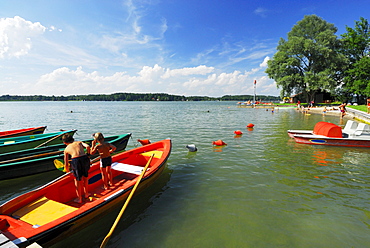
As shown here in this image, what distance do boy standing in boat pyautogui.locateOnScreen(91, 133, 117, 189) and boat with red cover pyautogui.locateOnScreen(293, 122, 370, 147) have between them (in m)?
13.0

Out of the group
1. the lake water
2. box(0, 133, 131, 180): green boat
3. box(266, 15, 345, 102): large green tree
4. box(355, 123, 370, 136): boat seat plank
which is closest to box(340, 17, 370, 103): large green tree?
box(266, 15, 345, 102): large green tree

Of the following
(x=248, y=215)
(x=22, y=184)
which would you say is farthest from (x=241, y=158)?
(x=22, y=184)

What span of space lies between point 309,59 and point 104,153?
54.4 metres

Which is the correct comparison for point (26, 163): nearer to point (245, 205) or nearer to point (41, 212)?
point (41, 212)

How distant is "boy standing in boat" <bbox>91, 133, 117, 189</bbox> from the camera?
6.06m

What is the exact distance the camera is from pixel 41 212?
195 inches

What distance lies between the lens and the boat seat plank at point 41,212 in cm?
468

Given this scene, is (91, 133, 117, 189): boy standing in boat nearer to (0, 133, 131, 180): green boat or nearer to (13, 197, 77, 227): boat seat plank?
(13, 197, 77, 227): boat seat plank

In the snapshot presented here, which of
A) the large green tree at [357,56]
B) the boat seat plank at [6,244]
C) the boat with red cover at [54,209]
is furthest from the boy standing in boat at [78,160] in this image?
the large green tree at [357,56]

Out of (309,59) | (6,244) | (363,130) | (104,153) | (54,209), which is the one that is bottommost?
(54,209)

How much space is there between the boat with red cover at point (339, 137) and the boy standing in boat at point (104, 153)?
13.0 metres

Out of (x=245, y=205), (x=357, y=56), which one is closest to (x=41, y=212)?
(x=245, y=205)

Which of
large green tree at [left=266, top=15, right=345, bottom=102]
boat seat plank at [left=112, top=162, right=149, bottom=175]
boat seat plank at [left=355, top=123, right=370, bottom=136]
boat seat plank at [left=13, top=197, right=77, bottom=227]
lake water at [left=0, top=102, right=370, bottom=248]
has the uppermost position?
large green tree at [left=266, top=15, right=345, bottom=102]

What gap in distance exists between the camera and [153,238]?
4.93m
